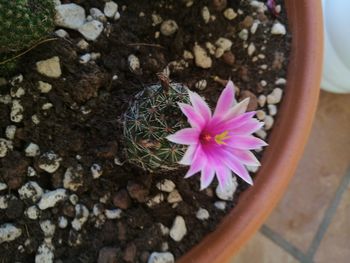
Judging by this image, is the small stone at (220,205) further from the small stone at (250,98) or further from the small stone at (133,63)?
the small stone at (133,63)

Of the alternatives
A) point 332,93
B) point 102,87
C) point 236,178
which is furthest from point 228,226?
point 332,93

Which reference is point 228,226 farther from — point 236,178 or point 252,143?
point 252,143

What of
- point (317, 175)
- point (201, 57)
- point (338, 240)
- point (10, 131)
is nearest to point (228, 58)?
point (201, 57)

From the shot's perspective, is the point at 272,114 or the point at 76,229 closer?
the point at 76,229

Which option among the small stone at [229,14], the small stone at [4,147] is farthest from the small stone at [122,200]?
the small stone at [229,14]

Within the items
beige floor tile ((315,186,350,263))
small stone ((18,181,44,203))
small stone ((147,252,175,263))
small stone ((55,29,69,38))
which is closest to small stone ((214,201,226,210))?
Result: small stone ((147,252,175,263))

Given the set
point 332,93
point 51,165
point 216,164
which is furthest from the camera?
point 332,93

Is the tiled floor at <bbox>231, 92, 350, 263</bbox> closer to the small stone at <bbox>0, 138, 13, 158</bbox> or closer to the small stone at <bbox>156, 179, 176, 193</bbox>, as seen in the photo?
the small stone at <bbox>156, 179, 176, 193</bbox>

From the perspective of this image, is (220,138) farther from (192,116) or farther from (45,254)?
(45,254)
